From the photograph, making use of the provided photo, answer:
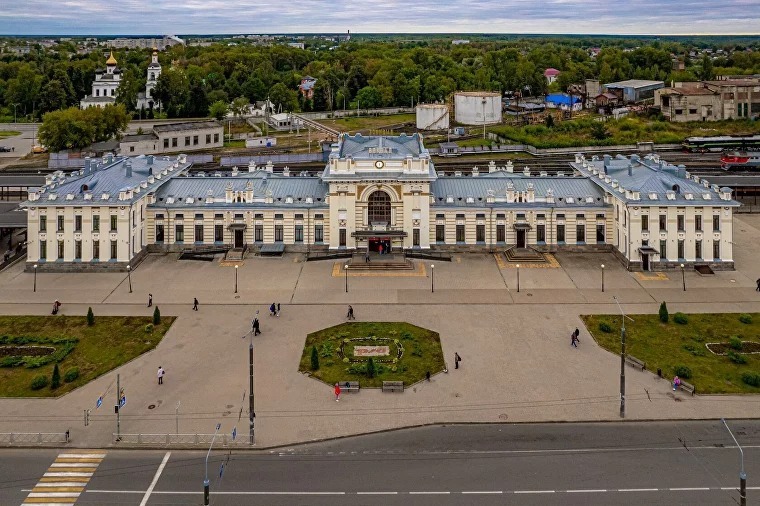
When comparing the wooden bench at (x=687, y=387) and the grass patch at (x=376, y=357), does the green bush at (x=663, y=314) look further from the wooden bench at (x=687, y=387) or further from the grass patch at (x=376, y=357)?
the grass patch at (x=376, y=357)

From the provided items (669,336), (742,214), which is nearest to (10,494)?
(669,336)

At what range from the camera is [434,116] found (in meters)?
178

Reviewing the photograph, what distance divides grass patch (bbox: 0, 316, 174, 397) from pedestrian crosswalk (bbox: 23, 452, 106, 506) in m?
9.05

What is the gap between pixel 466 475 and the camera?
3544 cm

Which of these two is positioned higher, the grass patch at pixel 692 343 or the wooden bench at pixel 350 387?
the grass patch at pixel 692 343

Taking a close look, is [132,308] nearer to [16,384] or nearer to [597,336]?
[16,384]

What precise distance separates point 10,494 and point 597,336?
40.0 meters

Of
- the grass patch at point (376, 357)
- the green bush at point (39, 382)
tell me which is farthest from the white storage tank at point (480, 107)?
the green bush at point (39, 382)

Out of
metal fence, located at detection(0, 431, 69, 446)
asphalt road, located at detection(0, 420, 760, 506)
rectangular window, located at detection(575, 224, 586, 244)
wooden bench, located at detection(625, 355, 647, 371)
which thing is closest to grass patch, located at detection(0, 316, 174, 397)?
metal fence, located at detection(0, 431, 69, 446)

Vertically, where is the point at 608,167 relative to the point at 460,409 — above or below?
above

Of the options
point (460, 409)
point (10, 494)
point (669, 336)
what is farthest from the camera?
point (669, 336)

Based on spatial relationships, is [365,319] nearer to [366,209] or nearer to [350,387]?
[350,387]

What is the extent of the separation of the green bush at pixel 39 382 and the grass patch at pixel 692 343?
127 ft

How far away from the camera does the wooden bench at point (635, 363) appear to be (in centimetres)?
4819
